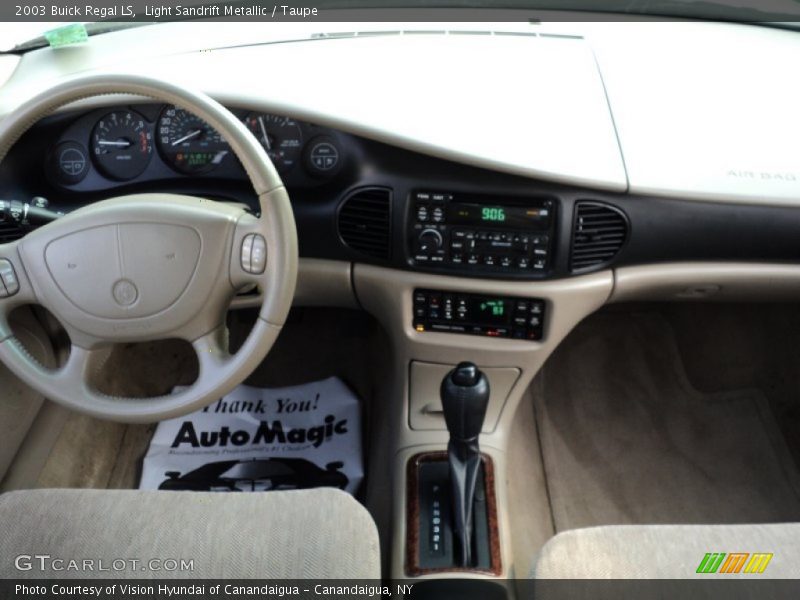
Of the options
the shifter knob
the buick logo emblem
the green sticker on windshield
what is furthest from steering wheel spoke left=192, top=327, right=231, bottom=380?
the green sticker on windshield

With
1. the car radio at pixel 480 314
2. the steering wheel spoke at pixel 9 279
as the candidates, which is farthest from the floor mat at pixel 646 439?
the steering wheel spoke at pixel 9 279

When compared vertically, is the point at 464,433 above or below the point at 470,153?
below

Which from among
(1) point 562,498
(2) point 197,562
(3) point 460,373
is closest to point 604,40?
(3) point 460,373

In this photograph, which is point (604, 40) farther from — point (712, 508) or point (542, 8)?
point (712, 508)

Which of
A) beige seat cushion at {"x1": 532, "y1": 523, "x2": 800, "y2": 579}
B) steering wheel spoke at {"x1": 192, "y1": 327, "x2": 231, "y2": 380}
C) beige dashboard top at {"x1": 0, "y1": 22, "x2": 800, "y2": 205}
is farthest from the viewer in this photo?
beige dashboard top at {"x1": 0, "y1": 22, "x2": 800, "y2": 205}

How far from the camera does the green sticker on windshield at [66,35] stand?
152cm

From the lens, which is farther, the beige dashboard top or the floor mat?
the floor mat

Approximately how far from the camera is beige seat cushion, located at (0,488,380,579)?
971mm

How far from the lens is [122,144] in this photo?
4.38 ft

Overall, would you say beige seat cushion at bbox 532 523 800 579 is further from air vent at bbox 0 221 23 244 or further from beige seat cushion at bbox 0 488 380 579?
air vent at bbox 0 221 23 244

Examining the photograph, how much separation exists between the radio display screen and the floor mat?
28.6 inches

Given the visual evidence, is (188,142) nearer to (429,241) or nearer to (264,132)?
(264,132)

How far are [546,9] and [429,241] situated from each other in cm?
60

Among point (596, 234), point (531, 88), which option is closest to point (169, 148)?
point (531, 88)
